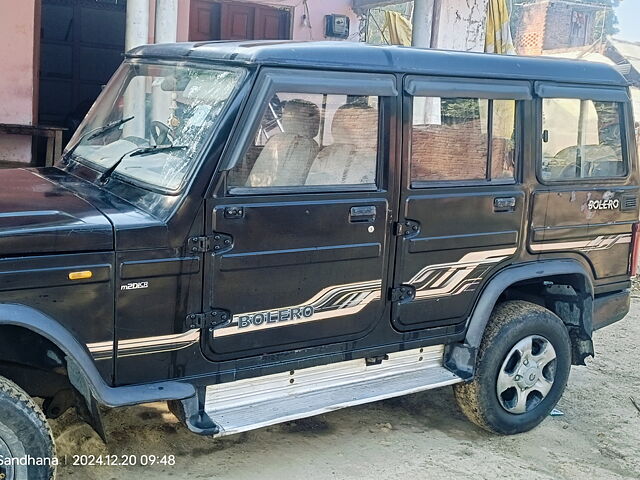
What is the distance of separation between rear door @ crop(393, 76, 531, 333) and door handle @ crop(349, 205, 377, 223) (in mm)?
174

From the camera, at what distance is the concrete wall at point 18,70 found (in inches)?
320

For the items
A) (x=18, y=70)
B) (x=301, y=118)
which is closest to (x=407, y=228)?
(x=301, y=118)

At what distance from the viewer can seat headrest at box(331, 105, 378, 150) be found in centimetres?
372

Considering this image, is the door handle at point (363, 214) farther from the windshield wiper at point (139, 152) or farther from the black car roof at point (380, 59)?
the windshield wiper at point (139, 152)

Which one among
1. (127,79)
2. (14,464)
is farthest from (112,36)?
(14,464)

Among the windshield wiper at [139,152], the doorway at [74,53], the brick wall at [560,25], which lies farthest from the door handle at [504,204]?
the brick wall at [560,25]

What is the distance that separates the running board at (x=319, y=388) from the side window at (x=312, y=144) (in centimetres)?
94

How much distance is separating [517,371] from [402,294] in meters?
1.01

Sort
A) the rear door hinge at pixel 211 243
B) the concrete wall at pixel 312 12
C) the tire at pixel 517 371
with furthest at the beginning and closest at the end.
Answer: the concrete wall at pixel 312 12 < the tire at pixel 517 371 < the rear door hinge at pixel 211 243

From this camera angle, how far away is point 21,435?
3.04 meters

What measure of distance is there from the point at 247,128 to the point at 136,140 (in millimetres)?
665

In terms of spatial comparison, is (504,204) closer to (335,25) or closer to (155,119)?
(155,119)

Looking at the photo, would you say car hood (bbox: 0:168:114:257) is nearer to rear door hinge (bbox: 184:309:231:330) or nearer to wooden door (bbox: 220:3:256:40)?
rear door hinge (bbox: 184:309:231:330)

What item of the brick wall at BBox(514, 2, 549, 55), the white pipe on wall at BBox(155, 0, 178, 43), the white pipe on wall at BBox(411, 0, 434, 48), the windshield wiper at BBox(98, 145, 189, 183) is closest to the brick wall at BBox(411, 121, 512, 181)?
the windshield wiper at BBox(98, 145, 189, 183)
